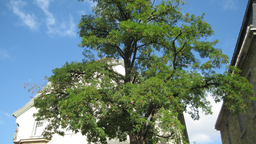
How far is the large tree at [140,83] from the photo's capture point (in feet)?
33.6

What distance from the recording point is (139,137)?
39.5 feet

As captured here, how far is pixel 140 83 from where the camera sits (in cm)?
1184

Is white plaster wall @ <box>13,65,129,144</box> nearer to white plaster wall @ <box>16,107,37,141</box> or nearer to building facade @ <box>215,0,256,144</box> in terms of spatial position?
white plaster wall @ <box>16,107,37,141</box>

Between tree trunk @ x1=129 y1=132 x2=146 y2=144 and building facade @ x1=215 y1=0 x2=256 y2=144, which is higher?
building facade @ x1=215 y1=0 x2=256 y2=144

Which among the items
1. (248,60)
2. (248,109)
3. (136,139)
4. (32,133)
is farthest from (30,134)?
(248,60)

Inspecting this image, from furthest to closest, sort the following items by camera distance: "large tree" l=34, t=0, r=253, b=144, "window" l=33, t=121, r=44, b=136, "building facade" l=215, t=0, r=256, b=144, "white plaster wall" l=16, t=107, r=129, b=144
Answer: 1. "window" l=33, t=121, r=44, b=136
2. "white plaster wall" l=16, t=107, r=129, b=144
3. "building facade" l=215, t=0, r=256, b=144
4. "large tree" l=34, t=0, r=253, b=144

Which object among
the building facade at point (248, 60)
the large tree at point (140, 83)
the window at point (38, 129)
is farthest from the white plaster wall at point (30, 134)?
the building facade at point (248, 60)

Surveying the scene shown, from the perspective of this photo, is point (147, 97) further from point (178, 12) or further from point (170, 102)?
point (178, 12)

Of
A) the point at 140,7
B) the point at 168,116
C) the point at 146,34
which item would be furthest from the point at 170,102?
the point at 140,7

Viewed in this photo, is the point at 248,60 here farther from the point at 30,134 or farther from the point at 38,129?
the point at 30,134

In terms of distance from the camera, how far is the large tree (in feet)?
33.6

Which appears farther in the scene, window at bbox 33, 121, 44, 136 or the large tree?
window at bbox 33, 121, 44, 136

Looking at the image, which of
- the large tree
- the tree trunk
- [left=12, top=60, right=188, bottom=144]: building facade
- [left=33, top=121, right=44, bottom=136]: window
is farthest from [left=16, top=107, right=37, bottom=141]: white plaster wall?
the tree trunk

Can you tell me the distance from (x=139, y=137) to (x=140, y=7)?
681 cm
